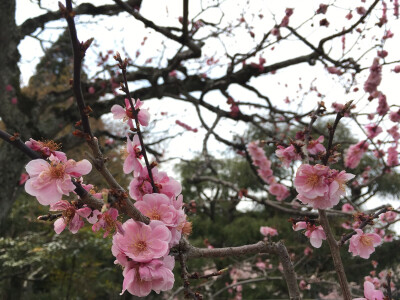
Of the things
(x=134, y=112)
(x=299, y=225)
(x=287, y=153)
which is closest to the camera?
(x=134, y=112)

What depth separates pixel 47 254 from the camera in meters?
4.29

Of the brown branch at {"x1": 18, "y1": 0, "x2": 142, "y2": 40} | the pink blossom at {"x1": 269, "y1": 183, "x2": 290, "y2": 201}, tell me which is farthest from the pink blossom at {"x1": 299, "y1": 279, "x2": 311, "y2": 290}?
the brown branch at {"x1": 18, "y1": 0, "x2": 142, "y2": 40}

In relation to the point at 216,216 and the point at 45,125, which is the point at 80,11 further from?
the point at 216,216

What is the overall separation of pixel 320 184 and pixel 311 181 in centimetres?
3

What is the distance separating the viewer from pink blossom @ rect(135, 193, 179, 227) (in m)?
0.78

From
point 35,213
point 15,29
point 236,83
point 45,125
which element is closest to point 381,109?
point 236,83

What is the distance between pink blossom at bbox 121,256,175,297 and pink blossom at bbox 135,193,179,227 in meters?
0.11

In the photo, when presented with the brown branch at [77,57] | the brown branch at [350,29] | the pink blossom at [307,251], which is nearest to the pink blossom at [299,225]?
the brown branch at [77,57]

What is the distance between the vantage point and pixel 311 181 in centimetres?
98

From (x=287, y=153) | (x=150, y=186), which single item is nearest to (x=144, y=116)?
(x=150, y=186)

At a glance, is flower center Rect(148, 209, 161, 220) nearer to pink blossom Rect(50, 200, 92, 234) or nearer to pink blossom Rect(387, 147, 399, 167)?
pink blossom Rect(50, 200, 92, 234)

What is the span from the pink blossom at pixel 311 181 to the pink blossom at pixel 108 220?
1.88ft

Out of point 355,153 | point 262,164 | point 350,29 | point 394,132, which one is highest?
point 350,29

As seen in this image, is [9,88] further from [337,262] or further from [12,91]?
[337,262]
